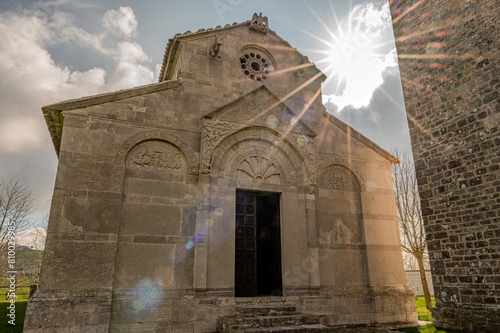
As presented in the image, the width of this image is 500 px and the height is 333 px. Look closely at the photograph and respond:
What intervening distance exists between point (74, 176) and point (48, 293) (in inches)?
99.4

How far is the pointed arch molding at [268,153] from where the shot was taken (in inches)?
363

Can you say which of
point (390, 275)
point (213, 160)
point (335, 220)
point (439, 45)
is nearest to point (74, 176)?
point (213, 160)

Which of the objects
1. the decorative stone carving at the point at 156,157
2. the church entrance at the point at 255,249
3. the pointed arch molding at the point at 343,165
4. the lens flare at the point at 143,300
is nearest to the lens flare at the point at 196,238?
the lens flare at the point at 143,300

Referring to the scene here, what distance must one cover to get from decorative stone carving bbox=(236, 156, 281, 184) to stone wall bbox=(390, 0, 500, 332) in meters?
4.25

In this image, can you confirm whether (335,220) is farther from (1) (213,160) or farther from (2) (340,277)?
(1) (213,160)

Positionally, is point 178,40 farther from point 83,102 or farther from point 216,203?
point 216,203

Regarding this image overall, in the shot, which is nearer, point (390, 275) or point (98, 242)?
point (98, 242)

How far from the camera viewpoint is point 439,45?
9828mm

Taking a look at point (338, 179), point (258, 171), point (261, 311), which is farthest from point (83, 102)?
point (338, 179)

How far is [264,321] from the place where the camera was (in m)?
7.54

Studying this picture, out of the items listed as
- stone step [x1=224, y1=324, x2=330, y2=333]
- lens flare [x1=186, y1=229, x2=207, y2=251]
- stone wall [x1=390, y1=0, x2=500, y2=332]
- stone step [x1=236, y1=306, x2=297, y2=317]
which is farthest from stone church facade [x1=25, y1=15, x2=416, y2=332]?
stone wall [x1=390, y1=0, x2=500, y2=332]

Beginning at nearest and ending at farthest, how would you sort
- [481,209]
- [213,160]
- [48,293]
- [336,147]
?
1. [48,293]
2. [481,209]
3. [213,160]
4. [336,147]

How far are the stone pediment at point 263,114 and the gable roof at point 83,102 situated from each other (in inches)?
66.6

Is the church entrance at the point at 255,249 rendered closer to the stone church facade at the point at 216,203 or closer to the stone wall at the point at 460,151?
the stone church facade at the point at 216,203
